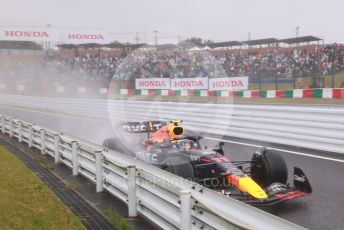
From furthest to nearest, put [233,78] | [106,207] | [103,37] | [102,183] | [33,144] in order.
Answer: [103,37] < [233,78] < [33,144] < [102,183] < [106,207]

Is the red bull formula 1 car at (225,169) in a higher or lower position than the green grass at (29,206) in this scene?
higher

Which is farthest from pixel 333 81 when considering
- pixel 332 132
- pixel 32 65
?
pixel 32 65

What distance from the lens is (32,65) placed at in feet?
145

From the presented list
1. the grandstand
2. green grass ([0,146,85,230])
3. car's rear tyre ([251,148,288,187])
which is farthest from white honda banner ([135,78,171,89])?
car's rear tyre ([251,148,288,187])

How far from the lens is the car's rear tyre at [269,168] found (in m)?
6.65

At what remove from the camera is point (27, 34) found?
130ft

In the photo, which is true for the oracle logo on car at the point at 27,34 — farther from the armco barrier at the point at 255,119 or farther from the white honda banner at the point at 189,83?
the armco barrier at the point at 255,119

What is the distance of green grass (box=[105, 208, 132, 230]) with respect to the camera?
5156mm

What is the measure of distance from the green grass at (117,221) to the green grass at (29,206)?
0.40 m

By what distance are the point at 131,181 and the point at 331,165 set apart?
4410mm

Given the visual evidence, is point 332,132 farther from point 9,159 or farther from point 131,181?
point 9,159

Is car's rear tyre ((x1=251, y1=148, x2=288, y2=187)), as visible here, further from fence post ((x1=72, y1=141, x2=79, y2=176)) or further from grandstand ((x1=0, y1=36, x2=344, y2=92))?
grandstand ((x1=0, y1=36, x2=344, y2=92))

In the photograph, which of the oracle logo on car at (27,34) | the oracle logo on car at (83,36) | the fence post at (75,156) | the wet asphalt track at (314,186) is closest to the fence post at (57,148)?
the fence post at (75,156)

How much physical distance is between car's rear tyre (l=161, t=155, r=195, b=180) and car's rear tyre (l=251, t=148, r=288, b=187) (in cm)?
107
